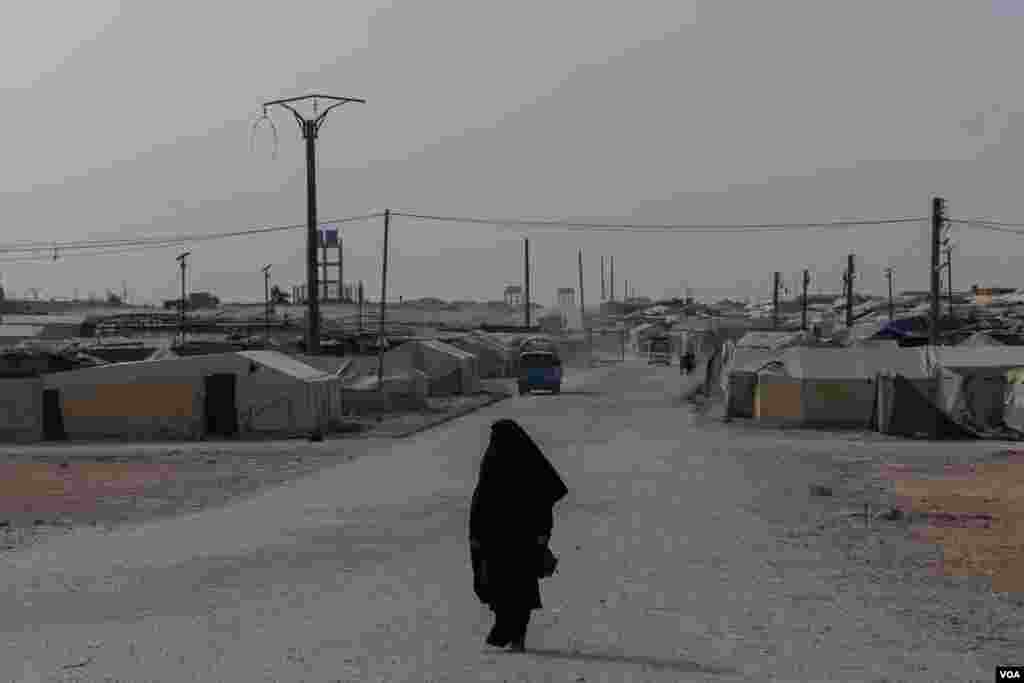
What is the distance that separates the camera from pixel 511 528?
9836 millimetres

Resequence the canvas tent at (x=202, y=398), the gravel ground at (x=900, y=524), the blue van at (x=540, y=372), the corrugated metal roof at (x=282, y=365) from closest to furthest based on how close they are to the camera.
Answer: the gravel ground at (x=900, y=524), the canvas tent at (x=202, y=398), the corrugated metal roof at (x=282, y=365), the blue van at (x=540, y=372)

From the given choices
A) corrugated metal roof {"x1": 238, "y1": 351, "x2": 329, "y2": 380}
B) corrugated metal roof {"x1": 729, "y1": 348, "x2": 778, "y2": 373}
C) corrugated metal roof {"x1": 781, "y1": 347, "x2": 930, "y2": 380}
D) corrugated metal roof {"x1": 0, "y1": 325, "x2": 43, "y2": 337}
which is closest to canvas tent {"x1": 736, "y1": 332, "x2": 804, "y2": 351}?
corrugated metal roof {"x1": 729, "y1": 348, "x2": 778, "y2": 373}

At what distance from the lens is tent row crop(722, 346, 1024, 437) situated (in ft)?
116

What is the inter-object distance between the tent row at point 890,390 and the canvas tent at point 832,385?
26 mm

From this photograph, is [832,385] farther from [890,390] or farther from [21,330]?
[21,330]

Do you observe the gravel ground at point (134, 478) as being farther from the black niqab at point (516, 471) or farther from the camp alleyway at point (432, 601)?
the black niqab at point (516, 471)

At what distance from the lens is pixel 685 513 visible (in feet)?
62.5

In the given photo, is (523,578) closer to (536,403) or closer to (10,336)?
(536,403)

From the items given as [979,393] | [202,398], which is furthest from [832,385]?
[202,398]

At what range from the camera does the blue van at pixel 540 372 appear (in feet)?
187

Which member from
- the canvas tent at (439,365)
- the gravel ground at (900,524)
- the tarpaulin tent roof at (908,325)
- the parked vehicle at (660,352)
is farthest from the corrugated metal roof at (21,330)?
the gravel ground at (900,524)

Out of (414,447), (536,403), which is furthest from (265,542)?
(536,403)

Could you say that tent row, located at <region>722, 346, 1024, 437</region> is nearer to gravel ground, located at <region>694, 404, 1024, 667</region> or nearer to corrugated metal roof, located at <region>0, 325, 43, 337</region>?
gravel ground, located at <region>694, 404, 1024, 667</region>

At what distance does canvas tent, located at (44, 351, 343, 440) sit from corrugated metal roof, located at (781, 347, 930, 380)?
12911mm
